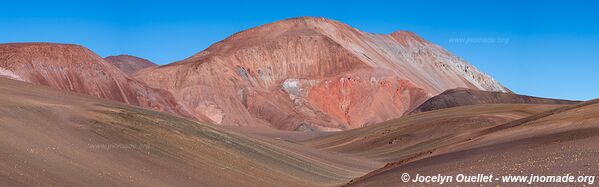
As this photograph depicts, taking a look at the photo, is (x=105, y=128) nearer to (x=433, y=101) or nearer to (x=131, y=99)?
(x=131, y=99)

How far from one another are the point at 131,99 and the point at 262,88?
1687 inches

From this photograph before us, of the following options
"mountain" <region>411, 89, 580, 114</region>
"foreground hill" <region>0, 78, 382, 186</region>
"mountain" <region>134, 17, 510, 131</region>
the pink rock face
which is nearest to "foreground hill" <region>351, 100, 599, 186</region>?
"foreground hill" <region>0, 78, 382, 186</region>

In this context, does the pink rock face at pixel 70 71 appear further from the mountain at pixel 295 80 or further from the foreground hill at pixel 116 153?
the foreground hill at pixel 116 153

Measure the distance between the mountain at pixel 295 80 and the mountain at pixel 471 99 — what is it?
14.4 meters

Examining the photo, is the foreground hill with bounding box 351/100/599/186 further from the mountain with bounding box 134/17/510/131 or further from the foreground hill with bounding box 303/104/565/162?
the mountain with bounding box 134/17/510/131

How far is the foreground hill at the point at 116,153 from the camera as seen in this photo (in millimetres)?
25891

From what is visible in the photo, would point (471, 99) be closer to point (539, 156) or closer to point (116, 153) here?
point (116, 153)

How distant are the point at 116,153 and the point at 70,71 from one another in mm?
79922

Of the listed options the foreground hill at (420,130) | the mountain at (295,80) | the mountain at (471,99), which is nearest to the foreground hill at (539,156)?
the foreground hill at (420,130)

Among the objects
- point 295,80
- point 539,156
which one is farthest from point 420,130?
point 295,80

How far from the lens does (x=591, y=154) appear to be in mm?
23672

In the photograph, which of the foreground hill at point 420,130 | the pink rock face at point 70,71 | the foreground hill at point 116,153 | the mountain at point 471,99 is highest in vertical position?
the mountain at point 471,99

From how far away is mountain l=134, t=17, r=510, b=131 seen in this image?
458ft

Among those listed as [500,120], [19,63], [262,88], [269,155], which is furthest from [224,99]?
[269,155]
